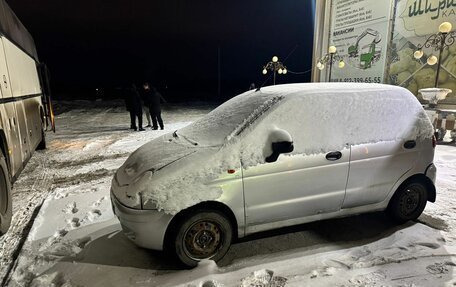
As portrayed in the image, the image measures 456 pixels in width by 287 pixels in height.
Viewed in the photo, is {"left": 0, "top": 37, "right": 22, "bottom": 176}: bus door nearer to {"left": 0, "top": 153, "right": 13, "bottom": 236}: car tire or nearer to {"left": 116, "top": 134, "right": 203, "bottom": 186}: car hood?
{"left": 0, "top": 153, "right": 13, "bottom": 236}: car tire

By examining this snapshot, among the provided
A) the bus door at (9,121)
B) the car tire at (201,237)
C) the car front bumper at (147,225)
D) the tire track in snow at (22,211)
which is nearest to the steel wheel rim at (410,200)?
the car tire at (201,237)

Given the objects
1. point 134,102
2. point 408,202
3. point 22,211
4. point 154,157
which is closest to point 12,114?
point 22,211

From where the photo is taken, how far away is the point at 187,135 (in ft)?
12.2

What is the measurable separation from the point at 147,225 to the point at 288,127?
1.69 meters

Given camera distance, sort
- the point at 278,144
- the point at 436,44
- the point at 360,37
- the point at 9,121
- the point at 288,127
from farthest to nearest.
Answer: the point at 360,37 → the point at 436,44 → the point at 9,121 → the point at 288,127 → the point at 278,144

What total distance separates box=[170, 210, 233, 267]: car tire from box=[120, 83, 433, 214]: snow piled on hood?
0.19 m

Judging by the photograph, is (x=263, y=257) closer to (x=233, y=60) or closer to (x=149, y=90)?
(x=149, y=90)

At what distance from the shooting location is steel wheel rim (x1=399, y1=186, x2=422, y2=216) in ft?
12.2

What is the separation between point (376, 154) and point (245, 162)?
1.59 meters

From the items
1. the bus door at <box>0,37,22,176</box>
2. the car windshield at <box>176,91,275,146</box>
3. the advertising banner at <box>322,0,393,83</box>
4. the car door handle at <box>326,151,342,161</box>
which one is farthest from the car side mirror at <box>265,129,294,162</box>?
the advertising banner at <box>322,0,393,83</box>

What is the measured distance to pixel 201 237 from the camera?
9.69ft

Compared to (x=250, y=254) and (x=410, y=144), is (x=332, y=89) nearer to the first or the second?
(x=410, y=144)

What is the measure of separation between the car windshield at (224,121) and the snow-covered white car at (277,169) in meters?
0.02

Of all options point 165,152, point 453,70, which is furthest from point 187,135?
point 453,70
